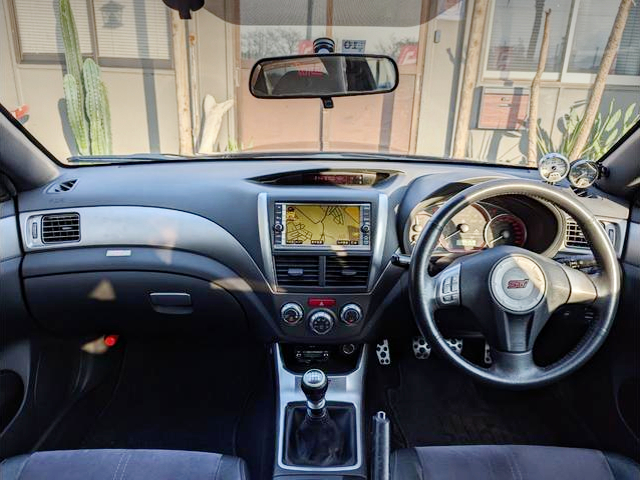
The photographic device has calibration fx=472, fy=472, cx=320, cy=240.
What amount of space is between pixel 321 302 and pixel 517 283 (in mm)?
796

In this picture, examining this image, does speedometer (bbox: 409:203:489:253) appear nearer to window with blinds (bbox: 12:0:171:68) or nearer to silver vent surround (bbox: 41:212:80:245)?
silver vent surround (bbox: 41:212:80:245)

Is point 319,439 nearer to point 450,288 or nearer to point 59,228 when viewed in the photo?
point 450,288

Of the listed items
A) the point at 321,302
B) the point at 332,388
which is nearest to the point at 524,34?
the point at 321,302

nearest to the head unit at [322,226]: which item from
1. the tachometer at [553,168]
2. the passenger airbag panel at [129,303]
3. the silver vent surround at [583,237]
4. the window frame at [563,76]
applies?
the passenger airbag panel at [129,303]

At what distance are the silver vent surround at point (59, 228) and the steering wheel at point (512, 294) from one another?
1.43 m

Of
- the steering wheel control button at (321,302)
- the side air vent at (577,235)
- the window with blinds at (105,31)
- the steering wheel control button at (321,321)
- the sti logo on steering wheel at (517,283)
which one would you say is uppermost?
the window with blinds at (105,31)

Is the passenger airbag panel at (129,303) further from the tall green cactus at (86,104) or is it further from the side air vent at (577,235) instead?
the tall green cactus at (86,104)

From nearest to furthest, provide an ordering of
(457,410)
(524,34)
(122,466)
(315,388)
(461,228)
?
1. (122,466)
2. (315,388)
3. (461,228)
4. (457,410)
5. (524,34)

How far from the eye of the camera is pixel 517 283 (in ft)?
4.98

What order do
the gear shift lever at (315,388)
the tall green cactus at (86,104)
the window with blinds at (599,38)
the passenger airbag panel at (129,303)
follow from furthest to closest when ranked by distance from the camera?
1. the window with blinds at (599,38)
2. the tall green cactus at (86,104)
3. the passenger airbag panel at (129,303)
4. the gear shift lever at (315,388)

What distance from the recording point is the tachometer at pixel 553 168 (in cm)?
174

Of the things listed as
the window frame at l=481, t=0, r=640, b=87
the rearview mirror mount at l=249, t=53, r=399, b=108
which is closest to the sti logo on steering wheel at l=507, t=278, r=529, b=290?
the rearview mirror mount at l=249, t=53, r=399, b=108

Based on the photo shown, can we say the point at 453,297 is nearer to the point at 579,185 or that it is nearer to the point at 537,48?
the point at 579,185

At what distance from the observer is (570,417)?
7.99 feet
